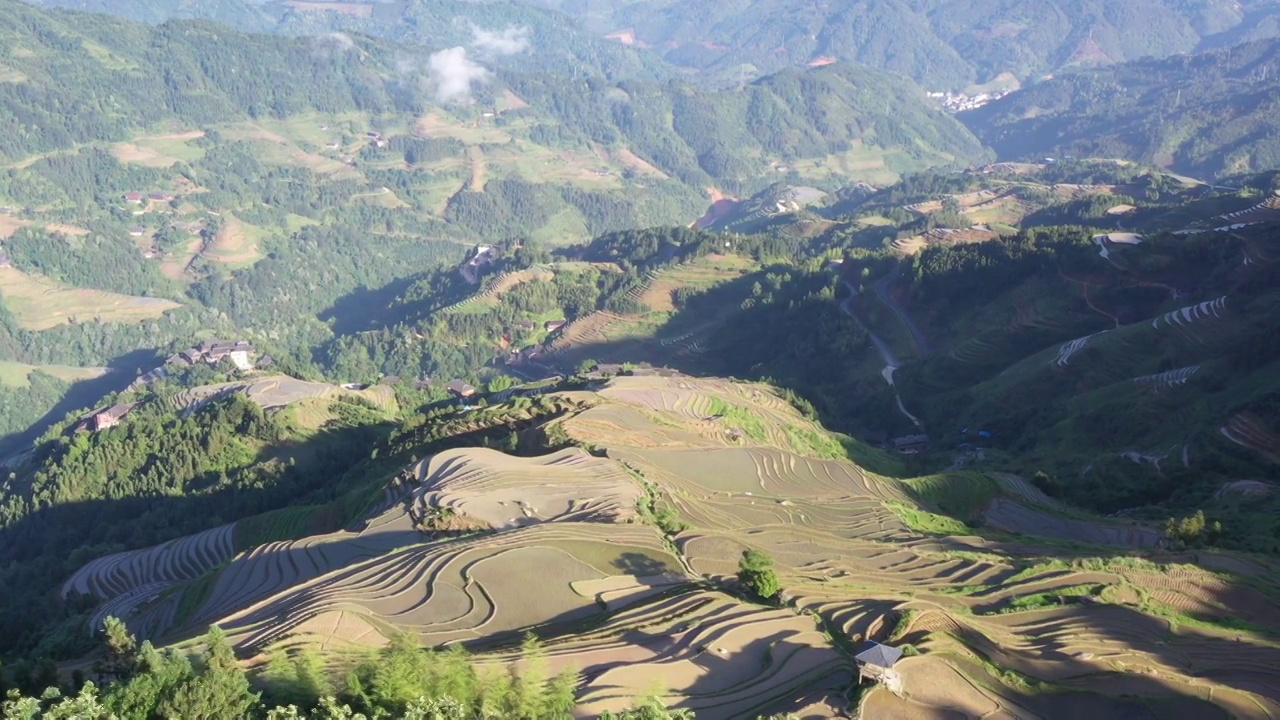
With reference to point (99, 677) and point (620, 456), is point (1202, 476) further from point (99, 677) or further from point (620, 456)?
point (99, 677)

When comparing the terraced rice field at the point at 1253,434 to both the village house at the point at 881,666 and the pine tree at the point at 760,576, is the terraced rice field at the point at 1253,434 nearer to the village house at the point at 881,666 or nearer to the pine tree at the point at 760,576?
the pine tree at the point at 760,576

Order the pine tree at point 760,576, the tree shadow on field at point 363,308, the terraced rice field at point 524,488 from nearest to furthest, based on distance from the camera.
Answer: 1. the pine tree at point 760,576
2. the terraced rice field at point 524,488
3. the tree shadow on field at point 363,308

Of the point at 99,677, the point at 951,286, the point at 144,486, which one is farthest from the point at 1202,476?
the point at 144,486

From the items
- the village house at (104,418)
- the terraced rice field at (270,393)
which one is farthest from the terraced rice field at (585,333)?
the village house at (104,418)

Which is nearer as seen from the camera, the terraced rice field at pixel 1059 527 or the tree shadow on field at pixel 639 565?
the tree shadow on field at pixel 639 565

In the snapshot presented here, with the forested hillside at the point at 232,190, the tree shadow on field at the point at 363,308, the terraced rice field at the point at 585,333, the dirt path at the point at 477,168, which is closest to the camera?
the terraced rice field at the point at 585,333

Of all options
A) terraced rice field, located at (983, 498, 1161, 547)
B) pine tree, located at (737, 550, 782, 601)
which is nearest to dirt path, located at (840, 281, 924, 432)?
terraced rice field, located at (983, 498, 1161, 547)
